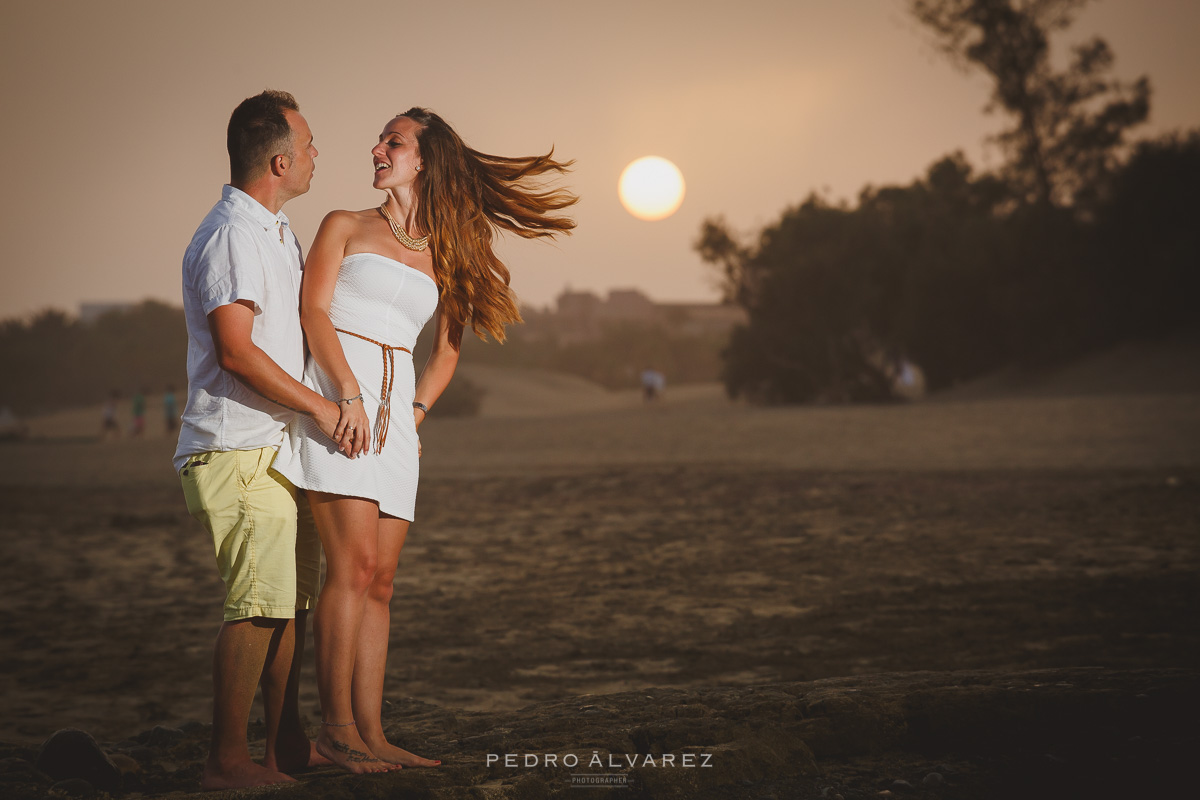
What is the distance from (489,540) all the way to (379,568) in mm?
7057

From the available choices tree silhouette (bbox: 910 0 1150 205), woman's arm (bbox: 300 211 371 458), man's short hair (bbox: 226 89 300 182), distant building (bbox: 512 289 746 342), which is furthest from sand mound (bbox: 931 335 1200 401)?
distant building (bbox: 512 289 746 342)

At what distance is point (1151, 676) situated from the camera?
11.0ft

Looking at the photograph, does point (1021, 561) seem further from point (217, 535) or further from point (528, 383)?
point (528, 383)

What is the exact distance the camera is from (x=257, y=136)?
300cm

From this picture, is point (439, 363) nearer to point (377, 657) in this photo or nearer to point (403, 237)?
point (403, 237)

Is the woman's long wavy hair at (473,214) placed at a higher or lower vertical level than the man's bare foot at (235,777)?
higher

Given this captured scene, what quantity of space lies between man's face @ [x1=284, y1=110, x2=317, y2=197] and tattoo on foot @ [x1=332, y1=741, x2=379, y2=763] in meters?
1.64

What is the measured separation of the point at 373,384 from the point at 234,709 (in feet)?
3.27

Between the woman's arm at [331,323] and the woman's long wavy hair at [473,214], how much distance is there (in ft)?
0.96

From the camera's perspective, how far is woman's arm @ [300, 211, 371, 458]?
2.93m

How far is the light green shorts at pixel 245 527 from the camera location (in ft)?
9.36

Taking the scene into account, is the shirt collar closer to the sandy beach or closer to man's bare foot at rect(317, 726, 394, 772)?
man's bare foot at rect(317, 726, 394, 772)

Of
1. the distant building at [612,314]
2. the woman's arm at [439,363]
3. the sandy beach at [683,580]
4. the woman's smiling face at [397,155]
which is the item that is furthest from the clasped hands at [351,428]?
the distant building at [612,314]

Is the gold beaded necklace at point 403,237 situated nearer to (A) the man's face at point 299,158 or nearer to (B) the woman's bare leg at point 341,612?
(A) the man's face at point 299,158
